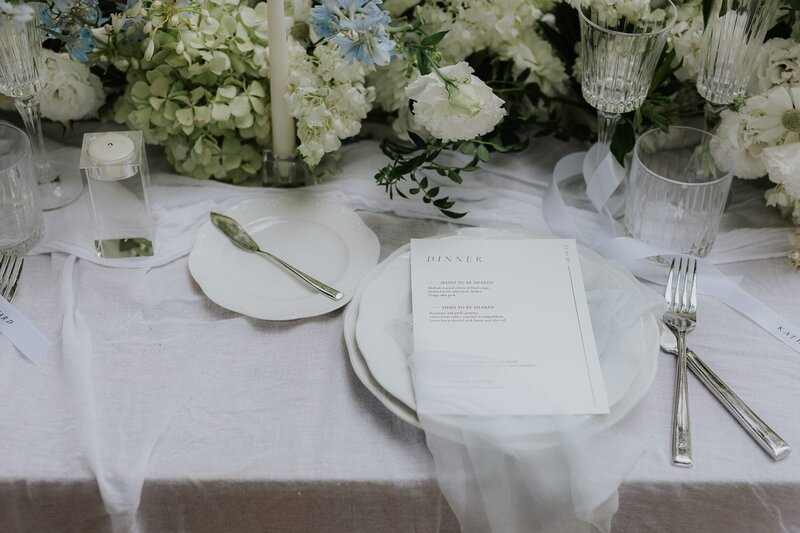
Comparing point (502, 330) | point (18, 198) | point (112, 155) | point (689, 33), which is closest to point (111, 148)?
point (112, 155)

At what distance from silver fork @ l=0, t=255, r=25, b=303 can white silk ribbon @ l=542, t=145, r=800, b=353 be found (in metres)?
0.66

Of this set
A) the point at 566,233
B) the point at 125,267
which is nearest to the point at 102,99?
the point at 125,267

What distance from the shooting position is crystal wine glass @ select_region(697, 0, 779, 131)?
40.3 inches

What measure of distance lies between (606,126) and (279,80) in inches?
16.9

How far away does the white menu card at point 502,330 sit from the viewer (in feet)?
2.87

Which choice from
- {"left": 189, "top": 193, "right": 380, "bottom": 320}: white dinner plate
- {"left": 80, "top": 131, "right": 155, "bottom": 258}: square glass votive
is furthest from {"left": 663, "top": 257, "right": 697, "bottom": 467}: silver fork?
{"left": 80, "top": 131, "right": 155, "bottom": 258}: square glass votive

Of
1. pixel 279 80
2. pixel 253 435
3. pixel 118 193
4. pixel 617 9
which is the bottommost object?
Result: pixel 253 435

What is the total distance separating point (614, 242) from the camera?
1.07 meters

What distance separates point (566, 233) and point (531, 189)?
11cm

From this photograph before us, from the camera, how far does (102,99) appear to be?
3.96 feet

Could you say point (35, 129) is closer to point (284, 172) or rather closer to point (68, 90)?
point (68, 90)

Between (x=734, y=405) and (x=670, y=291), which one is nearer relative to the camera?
(x=734, y=405)

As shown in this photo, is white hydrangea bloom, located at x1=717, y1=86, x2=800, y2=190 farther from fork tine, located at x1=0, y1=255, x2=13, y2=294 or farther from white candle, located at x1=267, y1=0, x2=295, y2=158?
fork tine, located at x1=0, y1=255, x2=13, y2=294

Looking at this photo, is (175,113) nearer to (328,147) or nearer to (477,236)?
(328,147)
